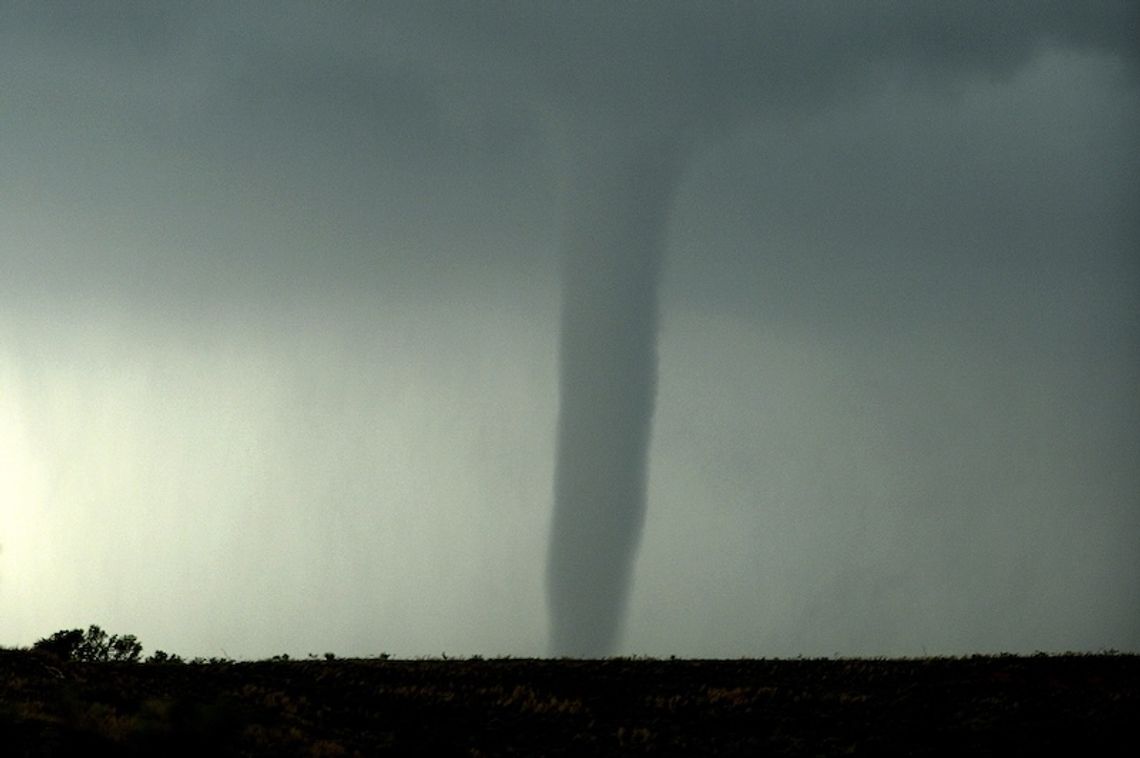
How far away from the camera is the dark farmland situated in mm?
30469

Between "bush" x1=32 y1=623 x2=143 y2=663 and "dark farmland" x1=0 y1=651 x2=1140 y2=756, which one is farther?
"bush" x1=32 y1=623 x2=143 y2=663

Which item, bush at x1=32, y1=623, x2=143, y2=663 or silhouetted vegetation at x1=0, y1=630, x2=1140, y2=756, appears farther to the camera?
bush at x1=32, y1=623, x2=143, y2=663

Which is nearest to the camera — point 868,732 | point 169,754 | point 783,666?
point 169,754

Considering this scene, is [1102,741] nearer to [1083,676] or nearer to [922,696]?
[922,696]

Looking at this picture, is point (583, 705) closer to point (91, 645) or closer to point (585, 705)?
point (585, 705)

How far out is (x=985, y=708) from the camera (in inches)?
1421

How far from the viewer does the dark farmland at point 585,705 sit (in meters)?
30.5

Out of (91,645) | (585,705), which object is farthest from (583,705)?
(91,645)

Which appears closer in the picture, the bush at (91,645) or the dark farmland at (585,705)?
the dark farmland at (585,705)

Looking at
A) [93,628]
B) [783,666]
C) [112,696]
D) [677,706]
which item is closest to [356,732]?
[112,696]

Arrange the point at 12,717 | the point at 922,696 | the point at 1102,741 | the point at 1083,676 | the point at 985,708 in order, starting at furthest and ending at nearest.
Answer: the point at 1083,676 < the point at 922,696 < the point at 985,708 < the point at 1102,741 < the point at 12,717

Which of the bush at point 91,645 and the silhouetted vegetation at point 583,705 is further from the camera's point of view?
the bush at point 91,645

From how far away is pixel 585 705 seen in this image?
39.0 metres

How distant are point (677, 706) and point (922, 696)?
351 inches
